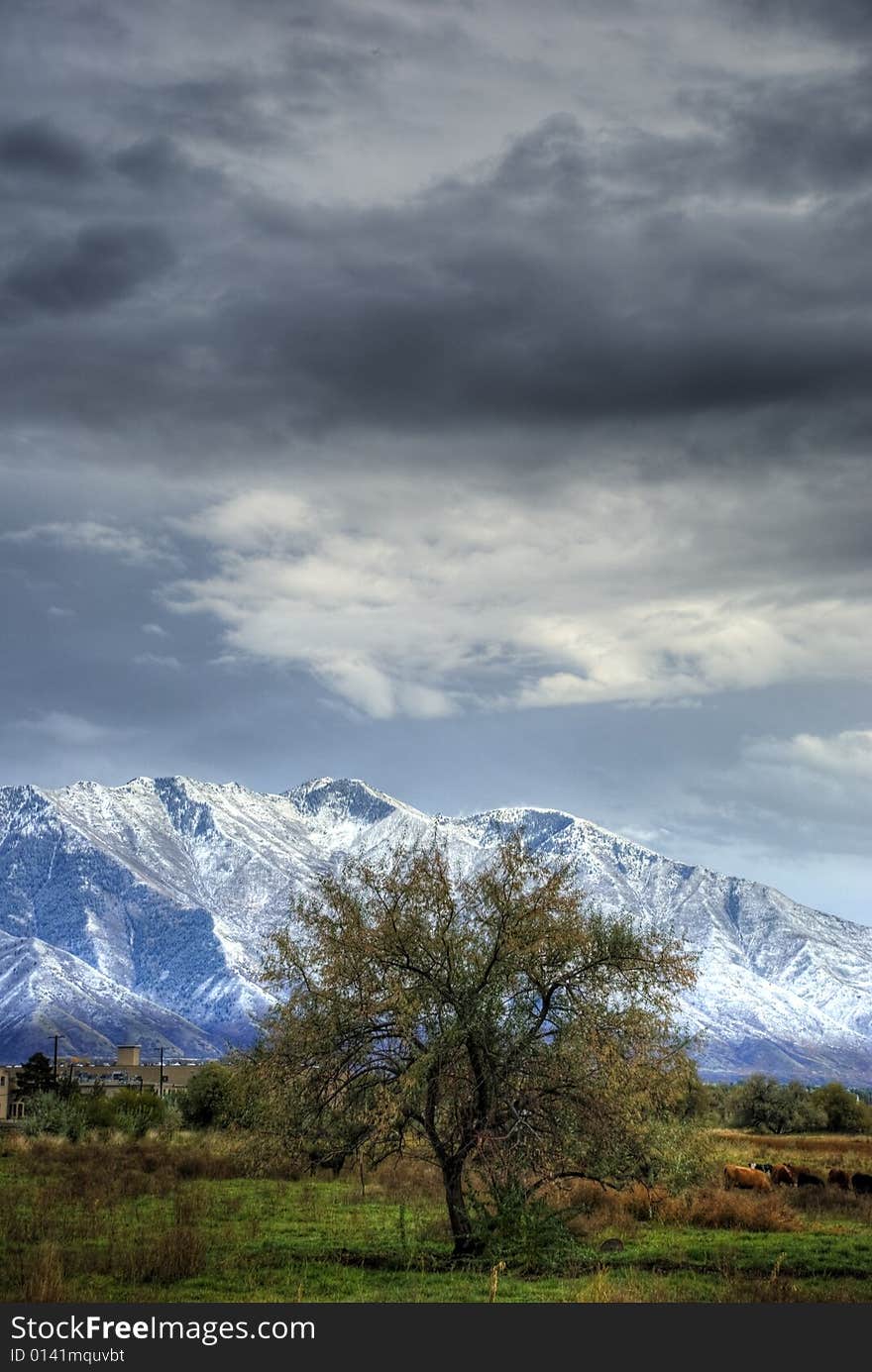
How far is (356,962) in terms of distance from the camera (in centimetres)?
2962

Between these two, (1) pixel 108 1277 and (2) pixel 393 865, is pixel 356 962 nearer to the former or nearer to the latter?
(2) pixel 393 865

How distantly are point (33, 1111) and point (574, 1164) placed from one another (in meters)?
57.0

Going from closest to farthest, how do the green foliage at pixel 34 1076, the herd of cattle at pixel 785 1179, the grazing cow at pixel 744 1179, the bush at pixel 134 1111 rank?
the grazing cow at pixel 744 1179 < the herd of cattle at pixel 785 1179 < the bush at pixel 134 1111 < the green foliage at pixel 34 1076

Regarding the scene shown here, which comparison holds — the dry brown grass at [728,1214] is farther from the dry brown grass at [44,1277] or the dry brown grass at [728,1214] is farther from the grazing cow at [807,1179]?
the dry brown grass at [44,1277]

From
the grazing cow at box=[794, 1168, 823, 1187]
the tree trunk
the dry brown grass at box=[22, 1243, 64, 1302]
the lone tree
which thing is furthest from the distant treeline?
the dry brown grass at box=[22, 1243, 64, 1302]

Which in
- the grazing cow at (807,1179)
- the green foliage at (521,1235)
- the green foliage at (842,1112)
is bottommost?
the green foliage at (842,1112)

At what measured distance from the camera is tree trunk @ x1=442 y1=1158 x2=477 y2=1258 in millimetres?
29406

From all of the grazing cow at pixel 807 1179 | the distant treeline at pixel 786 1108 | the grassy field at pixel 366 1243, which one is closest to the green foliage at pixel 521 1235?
the grassy field at pixel 366 1243

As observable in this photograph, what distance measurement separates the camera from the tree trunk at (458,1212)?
29406 millimetres

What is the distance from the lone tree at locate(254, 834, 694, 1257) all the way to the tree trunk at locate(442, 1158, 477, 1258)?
47 mm

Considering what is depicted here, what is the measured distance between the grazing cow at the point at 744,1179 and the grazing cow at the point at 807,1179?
7.39ft

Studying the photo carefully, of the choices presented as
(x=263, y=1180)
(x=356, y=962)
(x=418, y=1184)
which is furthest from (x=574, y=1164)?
(x=263, y=1180)

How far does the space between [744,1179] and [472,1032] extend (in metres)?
25.1

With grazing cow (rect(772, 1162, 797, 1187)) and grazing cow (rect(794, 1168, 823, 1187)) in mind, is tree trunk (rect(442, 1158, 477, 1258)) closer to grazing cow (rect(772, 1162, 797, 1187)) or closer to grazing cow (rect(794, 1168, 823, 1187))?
grazing cow (rect(772, 1162, 797, 1187))
